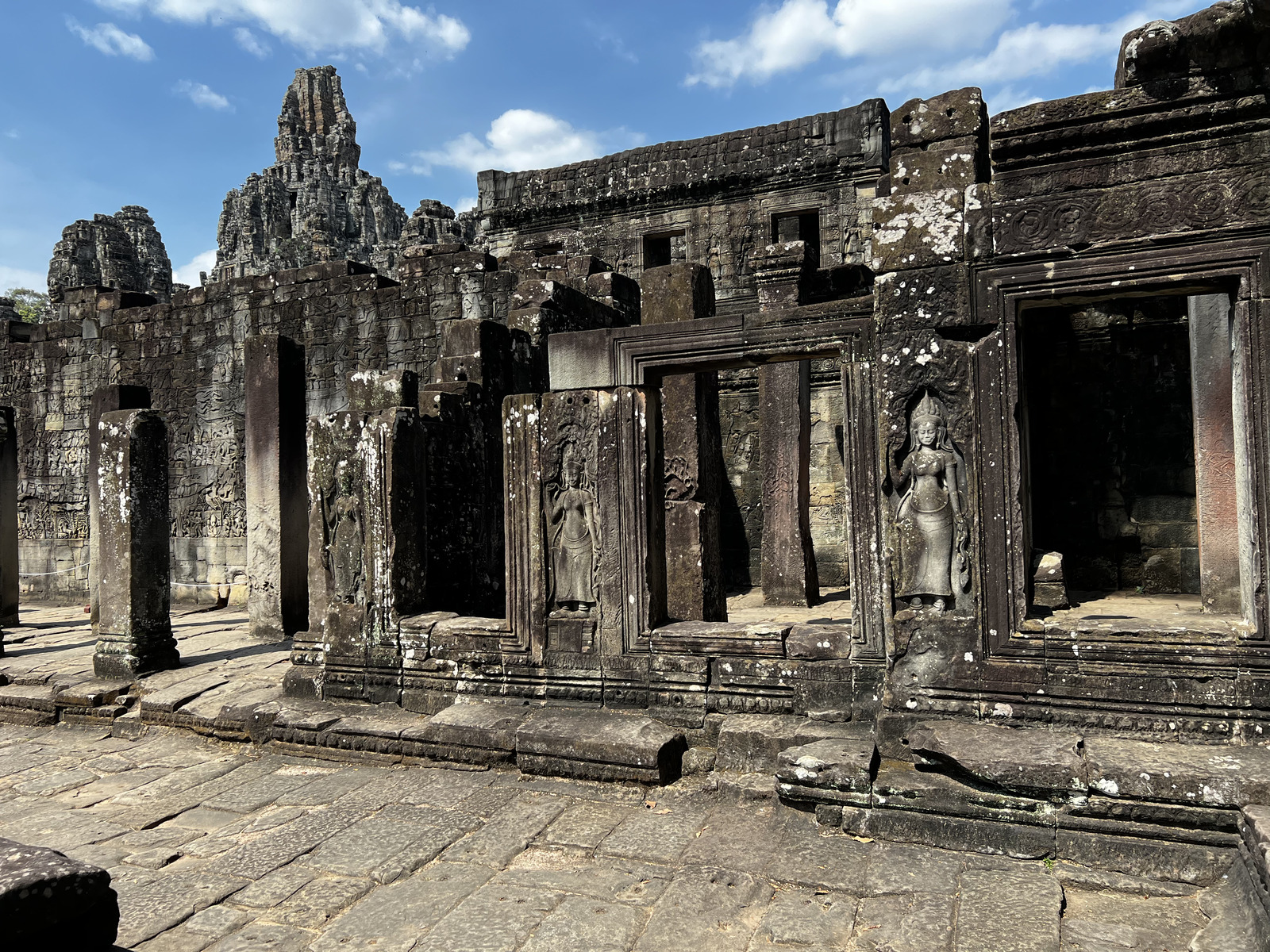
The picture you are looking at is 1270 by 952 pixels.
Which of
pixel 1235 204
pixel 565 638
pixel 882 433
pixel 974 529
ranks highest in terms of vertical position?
pixel 1235 204

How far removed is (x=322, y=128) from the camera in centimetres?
5256

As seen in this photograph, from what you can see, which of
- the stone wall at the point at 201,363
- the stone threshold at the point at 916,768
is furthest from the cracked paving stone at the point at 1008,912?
the stone wall at the point at 201,363

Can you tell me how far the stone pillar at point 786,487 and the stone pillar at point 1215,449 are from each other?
13.5 feet

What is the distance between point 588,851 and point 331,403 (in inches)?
323

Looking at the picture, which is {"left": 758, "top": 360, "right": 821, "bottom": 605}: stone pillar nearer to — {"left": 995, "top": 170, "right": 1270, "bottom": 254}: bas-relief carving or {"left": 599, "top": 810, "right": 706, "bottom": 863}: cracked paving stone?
{"left": 995, "top": 170, "right": 1270, "bottom": 254}: bas-relief carving

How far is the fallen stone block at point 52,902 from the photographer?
6.68 feet

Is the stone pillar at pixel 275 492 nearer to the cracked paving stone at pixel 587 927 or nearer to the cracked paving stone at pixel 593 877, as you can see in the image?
the cracked paving stone at pixel 593 877

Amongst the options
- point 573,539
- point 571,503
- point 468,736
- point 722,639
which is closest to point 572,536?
point 573,539

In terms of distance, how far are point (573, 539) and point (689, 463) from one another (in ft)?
9.25

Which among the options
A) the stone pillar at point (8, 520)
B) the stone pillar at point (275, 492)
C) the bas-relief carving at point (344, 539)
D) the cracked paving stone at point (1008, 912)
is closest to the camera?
the cracked paving stone at point (1008, 912)

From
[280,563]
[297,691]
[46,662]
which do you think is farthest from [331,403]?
[297,691]

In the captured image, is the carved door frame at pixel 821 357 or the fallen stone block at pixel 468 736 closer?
the carved door frame at pixel 821 357

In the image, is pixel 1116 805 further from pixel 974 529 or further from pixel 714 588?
pixel 714 588

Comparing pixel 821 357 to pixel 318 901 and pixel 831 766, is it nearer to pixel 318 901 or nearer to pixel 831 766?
pixel 831 766
